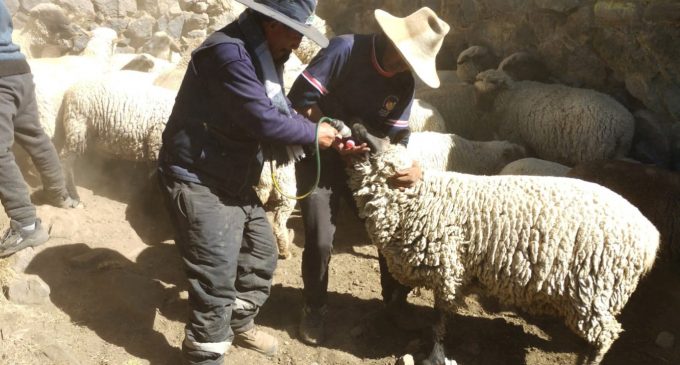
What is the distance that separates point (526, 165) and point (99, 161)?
14.0 ft

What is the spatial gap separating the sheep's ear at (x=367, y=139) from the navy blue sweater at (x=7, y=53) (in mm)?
2643

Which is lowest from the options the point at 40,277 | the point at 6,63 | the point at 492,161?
the point at 40,277

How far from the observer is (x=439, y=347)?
3.51 m

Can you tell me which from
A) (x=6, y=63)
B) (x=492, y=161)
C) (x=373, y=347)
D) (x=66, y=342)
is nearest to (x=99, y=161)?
(x=6, y=63)

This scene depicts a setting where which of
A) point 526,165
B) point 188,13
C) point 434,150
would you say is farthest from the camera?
point 188,13

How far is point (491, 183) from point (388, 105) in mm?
805

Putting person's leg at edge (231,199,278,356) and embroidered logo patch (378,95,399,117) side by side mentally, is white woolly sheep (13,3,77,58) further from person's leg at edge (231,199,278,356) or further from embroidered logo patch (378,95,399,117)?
embroidered logo patch (378,95,399,117)

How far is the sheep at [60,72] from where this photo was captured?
5.23 meters

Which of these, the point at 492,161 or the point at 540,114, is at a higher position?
the point at 540,114

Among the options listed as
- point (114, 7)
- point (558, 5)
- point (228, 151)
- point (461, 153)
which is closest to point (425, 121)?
point (461, 153)

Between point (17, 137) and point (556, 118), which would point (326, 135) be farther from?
point (556, 118)

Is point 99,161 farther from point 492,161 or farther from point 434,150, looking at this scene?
point 492,161

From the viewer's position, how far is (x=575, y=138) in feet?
18.2

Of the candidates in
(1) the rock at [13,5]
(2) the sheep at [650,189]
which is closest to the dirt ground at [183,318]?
(2) the sheep at [650,189]
